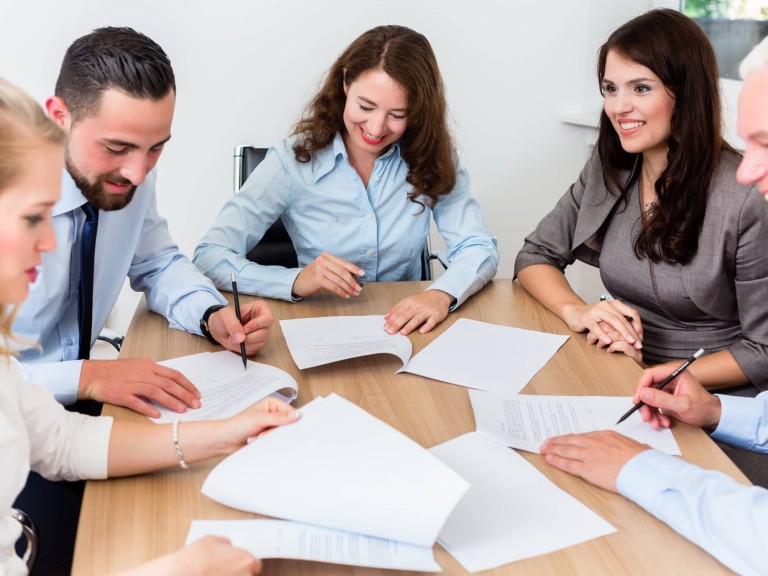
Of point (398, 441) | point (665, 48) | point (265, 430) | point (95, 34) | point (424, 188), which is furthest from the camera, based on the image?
point (424, 188)

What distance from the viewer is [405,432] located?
1.22m

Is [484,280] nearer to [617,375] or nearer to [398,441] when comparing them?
[617,375]

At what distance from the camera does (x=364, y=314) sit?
1.73 metres

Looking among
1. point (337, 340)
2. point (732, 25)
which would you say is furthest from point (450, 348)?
point (732, 25)

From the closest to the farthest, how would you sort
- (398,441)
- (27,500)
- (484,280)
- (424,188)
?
(398,441) < (27,500) < (484,280) < (424,188)

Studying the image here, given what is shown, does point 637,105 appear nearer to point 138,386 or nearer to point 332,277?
point 332,277

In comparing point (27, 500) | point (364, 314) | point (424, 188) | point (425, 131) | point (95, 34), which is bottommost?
point (27, 500)

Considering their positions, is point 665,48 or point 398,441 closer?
point 398,441

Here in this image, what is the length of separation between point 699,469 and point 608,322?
1.81ft

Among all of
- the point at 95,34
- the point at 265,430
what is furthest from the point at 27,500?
the point at 95,34

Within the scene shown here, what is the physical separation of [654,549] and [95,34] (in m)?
1.28

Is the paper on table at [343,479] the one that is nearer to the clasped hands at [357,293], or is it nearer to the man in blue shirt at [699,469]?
the man in blue shirt at [699,469]

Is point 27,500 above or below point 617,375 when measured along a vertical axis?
below

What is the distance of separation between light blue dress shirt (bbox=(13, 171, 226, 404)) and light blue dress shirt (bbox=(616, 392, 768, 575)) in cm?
90
